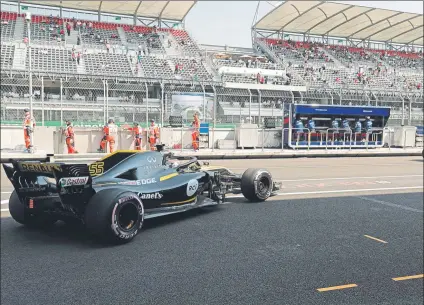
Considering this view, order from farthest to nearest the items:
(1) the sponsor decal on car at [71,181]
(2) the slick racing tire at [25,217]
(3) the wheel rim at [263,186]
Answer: (3) the wheel rim at [263,186]
(2) the slick racing tire at [25,217]
(1) the sponsor decal on car at [71,181]

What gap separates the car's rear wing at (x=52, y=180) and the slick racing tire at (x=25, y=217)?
0.69 meters

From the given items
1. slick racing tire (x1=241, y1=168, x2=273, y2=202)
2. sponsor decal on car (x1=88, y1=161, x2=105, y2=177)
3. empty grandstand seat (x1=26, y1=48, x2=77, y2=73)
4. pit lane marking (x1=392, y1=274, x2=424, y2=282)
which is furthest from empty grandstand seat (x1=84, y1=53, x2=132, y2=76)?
pit lane marking (x1=392, y1=274, x2=424, y2=282)

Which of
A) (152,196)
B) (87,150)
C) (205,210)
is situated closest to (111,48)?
(87,150)

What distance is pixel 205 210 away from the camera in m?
5.76

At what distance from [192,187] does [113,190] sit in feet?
3.73

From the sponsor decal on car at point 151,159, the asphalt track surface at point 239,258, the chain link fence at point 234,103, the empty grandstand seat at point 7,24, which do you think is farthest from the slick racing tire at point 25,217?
the chain link fence at point 234,103

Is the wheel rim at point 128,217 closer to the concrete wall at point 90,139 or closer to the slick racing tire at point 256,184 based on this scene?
the concrete wall at point 90,139

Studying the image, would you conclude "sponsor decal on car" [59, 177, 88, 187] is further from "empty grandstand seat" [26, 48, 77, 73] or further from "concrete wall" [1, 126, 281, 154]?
"empty grandstand seat" [26, 48, 77, 73]

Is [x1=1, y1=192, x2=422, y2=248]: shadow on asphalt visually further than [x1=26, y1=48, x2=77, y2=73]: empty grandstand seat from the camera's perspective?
Yes

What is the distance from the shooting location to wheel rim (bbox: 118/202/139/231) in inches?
168

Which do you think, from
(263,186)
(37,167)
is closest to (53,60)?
(37,167)

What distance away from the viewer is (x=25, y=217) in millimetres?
4570

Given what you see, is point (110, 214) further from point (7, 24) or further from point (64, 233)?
point (7, 24)

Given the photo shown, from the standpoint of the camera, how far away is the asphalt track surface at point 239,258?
285 centimetres
